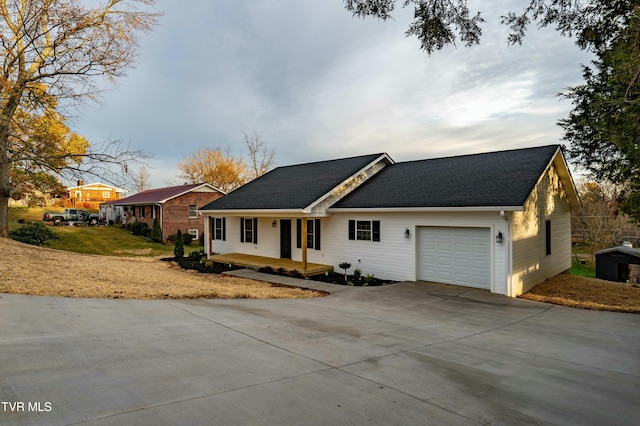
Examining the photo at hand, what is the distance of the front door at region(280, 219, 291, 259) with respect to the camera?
703 inches

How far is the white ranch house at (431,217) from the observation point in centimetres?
1157

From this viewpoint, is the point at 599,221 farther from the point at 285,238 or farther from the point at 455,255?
the point at 285,238

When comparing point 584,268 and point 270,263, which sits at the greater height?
point 270,263

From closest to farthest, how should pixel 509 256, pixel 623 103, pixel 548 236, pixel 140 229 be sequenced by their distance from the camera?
pixel 623 103, pixel 509 256, pixel 548 236, pixel 140 229

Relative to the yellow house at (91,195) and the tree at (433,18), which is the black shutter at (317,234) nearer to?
the tree at (433,18)

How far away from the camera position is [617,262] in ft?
62.4

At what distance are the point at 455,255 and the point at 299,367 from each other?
9.07m

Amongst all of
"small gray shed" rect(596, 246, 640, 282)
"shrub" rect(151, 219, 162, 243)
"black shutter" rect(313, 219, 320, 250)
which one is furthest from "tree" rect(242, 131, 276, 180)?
"small gray shed" rect(596, 246, 640, 282)

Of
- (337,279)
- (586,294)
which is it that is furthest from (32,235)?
(586,294)

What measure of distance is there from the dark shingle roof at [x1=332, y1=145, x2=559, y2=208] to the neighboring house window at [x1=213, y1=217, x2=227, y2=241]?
8.65 m

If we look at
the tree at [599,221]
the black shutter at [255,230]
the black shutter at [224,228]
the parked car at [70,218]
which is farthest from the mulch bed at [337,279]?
the parked car at [70,218]

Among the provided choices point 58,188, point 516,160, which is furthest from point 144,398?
point 58,188

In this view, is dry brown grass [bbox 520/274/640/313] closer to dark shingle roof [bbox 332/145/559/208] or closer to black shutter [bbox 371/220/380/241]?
dark shingle roof [bbox 332/145/559/208]

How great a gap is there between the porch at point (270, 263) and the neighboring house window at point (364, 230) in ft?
5.87
